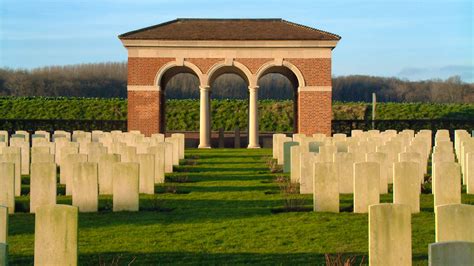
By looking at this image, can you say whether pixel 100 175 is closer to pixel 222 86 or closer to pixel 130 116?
pixel 130 116

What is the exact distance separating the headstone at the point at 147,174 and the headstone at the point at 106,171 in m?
0.53

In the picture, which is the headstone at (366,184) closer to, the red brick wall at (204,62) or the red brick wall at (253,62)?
the red brick wall at (253,62)

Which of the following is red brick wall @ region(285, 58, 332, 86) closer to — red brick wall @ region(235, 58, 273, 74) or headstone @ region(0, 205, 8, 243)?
red brick wall @ region(235, 58, 273, 74)

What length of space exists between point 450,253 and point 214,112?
52.2 meters

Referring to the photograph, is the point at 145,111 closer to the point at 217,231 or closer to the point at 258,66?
the point at 258,66

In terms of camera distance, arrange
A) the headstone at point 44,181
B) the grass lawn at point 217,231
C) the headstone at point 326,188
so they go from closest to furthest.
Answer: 1. the grass lawn at point 217,231
2. the headstone at point 44,181
3. the headstone at point 326,188

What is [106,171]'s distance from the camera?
1345 cm

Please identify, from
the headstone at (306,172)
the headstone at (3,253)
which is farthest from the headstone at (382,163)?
the headstone at (3,253)

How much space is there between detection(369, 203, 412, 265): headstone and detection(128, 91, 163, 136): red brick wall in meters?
25.8

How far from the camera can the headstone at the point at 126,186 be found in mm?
11758

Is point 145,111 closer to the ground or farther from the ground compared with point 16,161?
farther from the ground

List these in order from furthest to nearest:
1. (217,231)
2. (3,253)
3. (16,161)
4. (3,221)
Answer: (16,161)
(217,231)
(3,221)
(3,253)

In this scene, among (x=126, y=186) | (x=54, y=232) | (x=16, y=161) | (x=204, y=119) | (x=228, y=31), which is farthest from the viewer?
(x=228, y=31)

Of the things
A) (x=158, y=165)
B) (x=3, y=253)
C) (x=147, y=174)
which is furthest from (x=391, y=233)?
(x=158, y=165)
